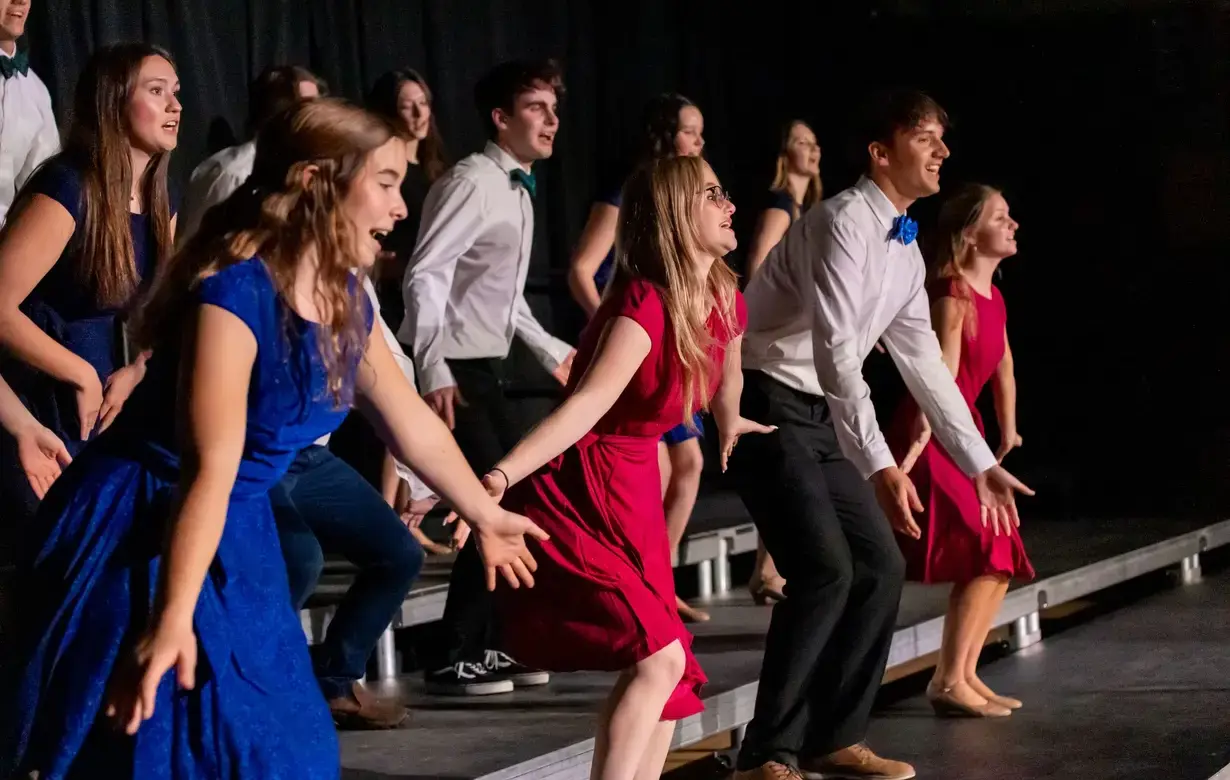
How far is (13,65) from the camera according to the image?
123 inches

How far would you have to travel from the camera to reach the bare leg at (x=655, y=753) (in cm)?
265

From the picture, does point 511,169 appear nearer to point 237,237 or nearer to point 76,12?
point 76,12

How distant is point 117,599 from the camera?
5.67ft

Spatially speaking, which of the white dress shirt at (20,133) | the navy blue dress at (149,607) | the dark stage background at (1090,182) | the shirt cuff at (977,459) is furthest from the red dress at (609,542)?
the dark stage background at (1090,182)

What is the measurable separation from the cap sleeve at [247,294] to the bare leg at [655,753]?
1176mm

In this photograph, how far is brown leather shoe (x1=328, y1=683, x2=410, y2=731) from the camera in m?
3.32

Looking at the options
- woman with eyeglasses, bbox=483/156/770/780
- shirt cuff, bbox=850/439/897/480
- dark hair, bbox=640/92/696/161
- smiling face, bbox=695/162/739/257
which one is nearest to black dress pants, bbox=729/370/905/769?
shirt cuff, bbox=850/439/897/480

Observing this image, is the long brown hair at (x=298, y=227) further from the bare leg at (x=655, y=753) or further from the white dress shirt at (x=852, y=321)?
the white dress shirt at (x=852, y=321)

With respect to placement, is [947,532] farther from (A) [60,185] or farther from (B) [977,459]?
(A) [60,185]

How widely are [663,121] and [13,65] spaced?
1.93m

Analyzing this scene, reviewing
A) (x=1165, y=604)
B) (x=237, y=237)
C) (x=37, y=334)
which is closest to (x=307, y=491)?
(x=37, y=334)

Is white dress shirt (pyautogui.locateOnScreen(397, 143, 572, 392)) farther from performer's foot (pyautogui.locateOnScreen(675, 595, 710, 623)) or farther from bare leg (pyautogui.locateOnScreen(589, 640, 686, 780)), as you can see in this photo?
bare leg (pyautogui.locateOnScreen(589, 640, 686, 780))

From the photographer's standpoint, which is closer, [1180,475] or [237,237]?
[237,237]

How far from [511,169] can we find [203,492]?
247cm
